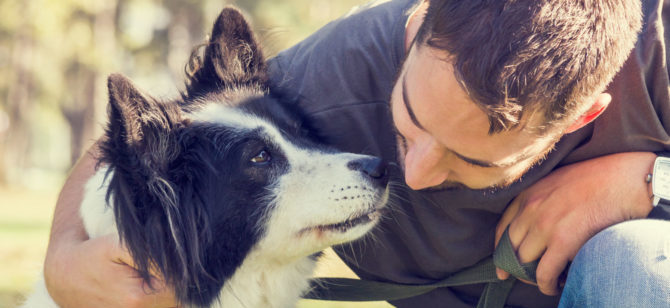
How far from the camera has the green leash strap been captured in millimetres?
2184

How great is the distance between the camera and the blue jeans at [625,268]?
1.81 m

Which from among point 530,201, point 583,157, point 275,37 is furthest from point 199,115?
point 583,157

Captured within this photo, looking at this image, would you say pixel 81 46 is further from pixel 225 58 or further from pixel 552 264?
pixel 552 264

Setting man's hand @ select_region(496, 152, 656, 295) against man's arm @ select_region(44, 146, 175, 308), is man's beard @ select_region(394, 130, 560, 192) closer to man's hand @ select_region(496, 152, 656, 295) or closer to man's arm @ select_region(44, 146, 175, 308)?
man's hand @ select_region(496, 152, 656, 295)

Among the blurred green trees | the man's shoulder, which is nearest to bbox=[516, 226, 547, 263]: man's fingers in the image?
the man's shoulder

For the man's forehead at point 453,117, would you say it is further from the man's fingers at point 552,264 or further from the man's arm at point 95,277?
the man's arm at point 95,277

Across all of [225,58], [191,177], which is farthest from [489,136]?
[225,58]

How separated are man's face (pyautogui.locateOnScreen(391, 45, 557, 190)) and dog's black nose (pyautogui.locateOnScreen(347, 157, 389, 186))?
0.15 metres

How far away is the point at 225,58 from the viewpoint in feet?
8.05

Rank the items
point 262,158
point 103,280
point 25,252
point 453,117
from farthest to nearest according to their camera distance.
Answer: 1. point 25,252
2. point 262,158
3. point 103,280
4. point 453,117

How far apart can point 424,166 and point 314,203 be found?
42 cm

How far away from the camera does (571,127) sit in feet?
6.41

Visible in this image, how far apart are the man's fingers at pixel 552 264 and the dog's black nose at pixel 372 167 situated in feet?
1.93

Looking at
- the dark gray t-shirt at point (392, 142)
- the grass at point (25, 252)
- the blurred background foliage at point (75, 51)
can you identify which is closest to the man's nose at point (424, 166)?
the dark gray t-shirt at point (392, 142)
